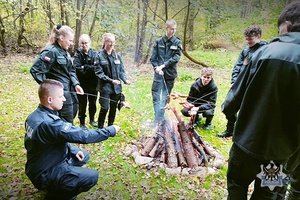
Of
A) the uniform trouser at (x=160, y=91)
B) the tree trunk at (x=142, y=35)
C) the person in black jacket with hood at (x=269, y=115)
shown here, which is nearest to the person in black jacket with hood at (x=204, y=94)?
the uniform trouser at (x=160, y=91)

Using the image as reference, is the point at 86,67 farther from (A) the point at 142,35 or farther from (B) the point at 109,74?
(A) the point at 142,35

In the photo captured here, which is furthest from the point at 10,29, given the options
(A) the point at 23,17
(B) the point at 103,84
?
(B) the point at 103,84

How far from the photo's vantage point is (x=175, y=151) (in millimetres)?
3660

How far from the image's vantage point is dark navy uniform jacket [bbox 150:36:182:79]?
459 cm

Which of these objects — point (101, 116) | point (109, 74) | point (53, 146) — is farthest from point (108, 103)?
point (53, 146)

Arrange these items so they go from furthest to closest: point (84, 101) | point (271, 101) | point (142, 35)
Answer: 1. point (142, 35)
2. point (84, 101)
3. point (271, 101)

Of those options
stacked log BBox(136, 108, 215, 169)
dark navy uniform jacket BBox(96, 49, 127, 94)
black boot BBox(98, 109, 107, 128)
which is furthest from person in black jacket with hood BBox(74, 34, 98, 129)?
stacked log BBox(136, 108, 215, 169)

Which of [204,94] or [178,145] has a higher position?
[204,94]

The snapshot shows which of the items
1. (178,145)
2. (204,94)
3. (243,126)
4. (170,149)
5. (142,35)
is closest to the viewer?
(243,126)

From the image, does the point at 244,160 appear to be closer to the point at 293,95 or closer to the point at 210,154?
the point at 293,95

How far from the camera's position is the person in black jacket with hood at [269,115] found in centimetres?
157

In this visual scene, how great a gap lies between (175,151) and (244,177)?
5.82 ft

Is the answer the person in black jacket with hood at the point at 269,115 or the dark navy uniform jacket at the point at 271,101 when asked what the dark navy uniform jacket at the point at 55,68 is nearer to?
the person in black jacket with hood at the point at 269,115

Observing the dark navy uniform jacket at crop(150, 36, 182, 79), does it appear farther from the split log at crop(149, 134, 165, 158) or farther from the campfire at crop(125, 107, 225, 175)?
the split log at crop(149, 134, 165, 158)
